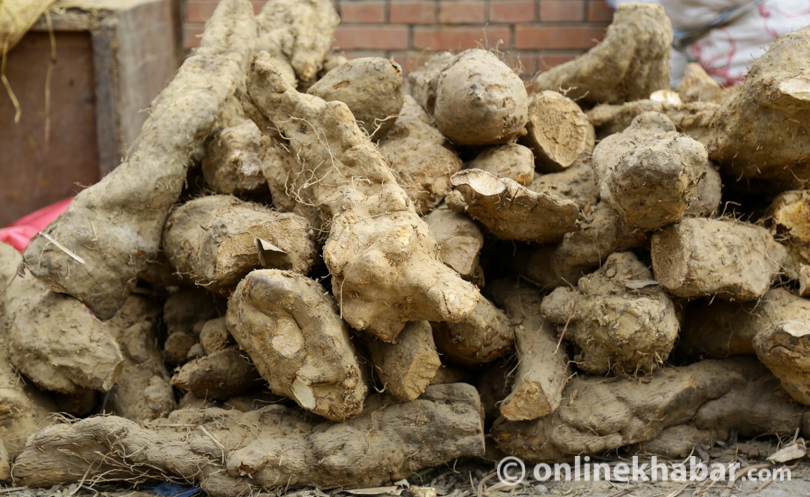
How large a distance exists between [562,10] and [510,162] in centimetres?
244

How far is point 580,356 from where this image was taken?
180 cm

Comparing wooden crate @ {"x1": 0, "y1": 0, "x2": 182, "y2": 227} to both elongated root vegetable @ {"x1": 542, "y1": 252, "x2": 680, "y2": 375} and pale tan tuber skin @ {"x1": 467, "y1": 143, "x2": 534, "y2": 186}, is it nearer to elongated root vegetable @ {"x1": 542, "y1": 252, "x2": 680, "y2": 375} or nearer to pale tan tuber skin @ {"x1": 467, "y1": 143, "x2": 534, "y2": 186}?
pale tan tuber skin @ {"x1": 467, "y1": 143, "x2": 534, "y2": 186}

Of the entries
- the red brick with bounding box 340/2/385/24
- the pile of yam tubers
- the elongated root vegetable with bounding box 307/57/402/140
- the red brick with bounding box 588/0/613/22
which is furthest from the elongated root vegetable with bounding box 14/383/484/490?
the red brick with bounding box 588/0/613/22

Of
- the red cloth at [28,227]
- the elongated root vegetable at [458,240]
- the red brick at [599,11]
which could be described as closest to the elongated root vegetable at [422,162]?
the elongated root vegetable at [458,240]

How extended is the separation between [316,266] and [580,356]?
740 mm

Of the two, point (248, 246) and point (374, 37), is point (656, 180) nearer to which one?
point (248, 246)

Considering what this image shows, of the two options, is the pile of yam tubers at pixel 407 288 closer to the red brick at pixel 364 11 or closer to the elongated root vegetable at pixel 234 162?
the elongated root vegetable at pixel 234 162

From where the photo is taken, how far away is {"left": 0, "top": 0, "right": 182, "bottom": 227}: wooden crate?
3.23 m

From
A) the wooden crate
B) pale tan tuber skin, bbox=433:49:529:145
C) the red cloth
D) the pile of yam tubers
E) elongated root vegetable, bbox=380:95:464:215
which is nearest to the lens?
the pile of yam tubers

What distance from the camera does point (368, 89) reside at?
196 cm

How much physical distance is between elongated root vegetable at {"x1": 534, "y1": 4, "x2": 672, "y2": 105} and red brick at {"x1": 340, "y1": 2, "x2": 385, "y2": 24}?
1816 millimetres

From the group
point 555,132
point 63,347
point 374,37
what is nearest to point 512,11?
point 374,37

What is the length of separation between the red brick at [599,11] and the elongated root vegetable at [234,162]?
260 cm

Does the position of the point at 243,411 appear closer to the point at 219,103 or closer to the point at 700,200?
the point at 219,103
